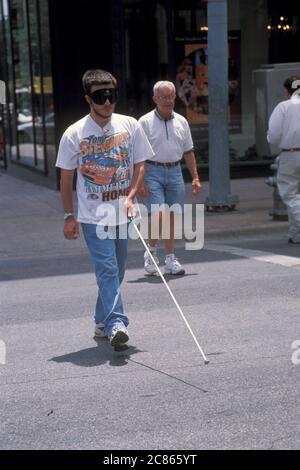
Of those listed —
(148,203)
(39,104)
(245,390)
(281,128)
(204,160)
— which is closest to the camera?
(245,390)

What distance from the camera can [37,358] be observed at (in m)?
6.75

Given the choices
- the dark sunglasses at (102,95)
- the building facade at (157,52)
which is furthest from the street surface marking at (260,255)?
the building facade at (157,52)

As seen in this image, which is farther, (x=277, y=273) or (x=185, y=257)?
(x=185, y=257)

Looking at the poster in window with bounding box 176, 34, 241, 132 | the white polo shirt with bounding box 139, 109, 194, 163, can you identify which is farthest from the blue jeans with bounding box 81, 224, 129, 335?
the poster in window with bounding box 176, 34, 241, 132

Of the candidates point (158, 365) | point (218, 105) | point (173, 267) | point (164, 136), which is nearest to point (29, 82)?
point (218, 105)

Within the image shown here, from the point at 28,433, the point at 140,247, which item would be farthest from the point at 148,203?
the point at 28,433

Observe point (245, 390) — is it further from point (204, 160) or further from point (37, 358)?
point (204, 160)

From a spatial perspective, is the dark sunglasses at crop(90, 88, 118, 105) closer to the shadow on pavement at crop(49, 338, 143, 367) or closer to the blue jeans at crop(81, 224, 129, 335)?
the blue jeans at crop(81, 224, 129, 335)

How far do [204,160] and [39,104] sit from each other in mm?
3734

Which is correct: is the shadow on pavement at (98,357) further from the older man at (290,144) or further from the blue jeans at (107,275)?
the older man at (290,144)

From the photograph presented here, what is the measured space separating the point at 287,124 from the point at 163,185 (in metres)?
2.42

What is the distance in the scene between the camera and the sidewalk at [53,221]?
11906mm

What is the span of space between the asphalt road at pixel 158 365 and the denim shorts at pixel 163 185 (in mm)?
799

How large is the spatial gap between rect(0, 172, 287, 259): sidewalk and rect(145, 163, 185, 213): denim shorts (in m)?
2.63
